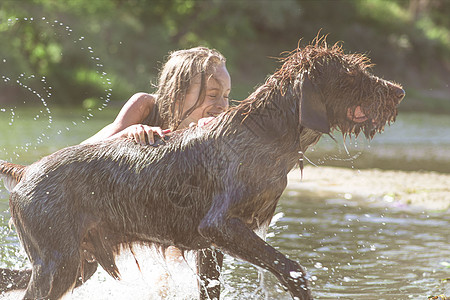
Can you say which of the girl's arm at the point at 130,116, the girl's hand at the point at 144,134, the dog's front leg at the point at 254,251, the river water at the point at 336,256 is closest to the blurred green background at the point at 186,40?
the river water at the point at 336,256

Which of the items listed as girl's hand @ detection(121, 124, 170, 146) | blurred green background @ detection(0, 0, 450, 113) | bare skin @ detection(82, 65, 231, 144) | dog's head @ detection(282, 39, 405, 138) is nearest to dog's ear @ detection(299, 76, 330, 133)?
dog's head @ detection(282, 39, 405, 138)

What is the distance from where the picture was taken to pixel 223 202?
370cm

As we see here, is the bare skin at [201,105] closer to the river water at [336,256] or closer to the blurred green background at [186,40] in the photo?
the river water at [336,256]

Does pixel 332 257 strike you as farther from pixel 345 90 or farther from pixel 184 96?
pixel 345 90

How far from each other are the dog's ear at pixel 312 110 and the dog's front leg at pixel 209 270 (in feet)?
4.36

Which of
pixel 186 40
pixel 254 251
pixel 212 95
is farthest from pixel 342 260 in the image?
pixel 186 40

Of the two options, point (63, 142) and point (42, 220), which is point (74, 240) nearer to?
point (42, 220)

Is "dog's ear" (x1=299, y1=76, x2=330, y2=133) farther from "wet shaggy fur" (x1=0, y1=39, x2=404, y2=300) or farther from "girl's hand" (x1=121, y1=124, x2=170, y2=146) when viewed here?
"girl's hand" (x1=121, y1=124, x2=170, y2=146)

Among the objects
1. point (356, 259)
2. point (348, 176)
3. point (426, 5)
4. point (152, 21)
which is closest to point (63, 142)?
point (348, 176)

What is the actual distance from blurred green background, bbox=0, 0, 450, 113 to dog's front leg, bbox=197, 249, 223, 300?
18.9 meters

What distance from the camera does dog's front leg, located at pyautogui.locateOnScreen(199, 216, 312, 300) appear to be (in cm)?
360

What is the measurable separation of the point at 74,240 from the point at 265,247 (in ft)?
Result: 3.62

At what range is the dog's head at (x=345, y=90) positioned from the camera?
12.1ft

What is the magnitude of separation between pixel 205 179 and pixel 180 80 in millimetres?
1217
